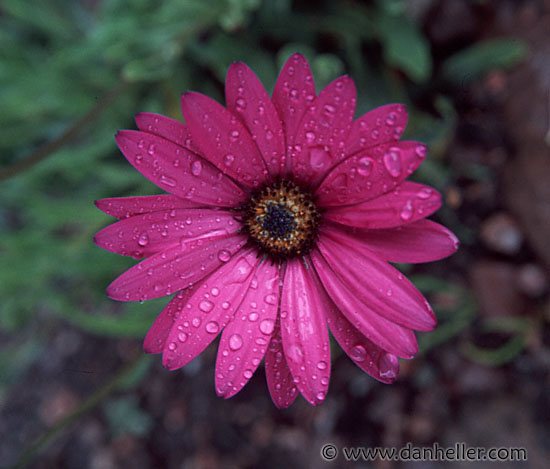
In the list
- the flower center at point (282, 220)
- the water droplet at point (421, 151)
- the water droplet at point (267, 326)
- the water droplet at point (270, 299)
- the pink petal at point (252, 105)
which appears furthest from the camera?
the flower center at point (282, 220)

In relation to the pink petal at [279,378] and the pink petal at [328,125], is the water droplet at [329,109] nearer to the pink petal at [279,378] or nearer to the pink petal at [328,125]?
the pink petal at [328,125]

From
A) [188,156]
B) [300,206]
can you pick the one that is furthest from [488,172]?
[188,156]

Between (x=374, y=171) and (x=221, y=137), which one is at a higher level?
(x=221, y=137)

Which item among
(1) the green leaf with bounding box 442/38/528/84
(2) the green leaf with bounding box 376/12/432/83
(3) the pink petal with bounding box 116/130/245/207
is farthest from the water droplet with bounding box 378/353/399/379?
(1) the green leaf with bounding box 442/38/528/84

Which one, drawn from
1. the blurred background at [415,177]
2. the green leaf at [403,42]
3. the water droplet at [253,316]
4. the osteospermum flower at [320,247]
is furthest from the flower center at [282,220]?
the green leaf at [403,42]

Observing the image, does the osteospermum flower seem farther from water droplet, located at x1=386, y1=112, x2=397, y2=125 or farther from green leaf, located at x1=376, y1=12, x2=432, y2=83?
green leaf, located at x1=376, y1=12, x2=432, y2=83

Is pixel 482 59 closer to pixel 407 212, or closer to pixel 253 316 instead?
pixel 407 212

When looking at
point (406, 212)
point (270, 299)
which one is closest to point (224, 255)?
point (270, 299)
